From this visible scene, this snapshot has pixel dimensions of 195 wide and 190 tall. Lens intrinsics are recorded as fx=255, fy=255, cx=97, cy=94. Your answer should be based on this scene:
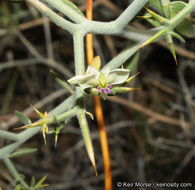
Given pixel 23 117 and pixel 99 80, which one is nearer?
pixel 99 80

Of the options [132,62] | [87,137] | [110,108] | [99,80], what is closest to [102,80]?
[99,80]

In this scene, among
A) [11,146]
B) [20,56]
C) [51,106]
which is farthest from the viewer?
[20,56]

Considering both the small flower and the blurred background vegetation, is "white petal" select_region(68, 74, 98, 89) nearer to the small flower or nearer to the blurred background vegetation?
the small flower

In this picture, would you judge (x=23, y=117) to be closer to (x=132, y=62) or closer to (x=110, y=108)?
(x=132, y=62)

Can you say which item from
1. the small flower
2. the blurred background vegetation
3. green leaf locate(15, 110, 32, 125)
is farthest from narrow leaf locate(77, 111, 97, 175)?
the blurred background vegetation

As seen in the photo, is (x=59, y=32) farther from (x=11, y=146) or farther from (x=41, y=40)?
(x=11, y=146)

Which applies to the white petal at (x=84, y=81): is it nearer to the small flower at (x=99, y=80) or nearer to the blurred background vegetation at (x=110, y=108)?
the small flower at (x=99, y=80)

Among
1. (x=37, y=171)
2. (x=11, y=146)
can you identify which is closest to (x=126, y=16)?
(x=11, y=146)
